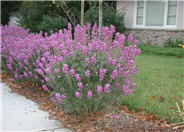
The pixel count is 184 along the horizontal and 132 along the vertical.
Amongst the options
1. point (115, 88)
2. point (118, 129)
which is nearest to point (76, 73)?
point (115, 88)

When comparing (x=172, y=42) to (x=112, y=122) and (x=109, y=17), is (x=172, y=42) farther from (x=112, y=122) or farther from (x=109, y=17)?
(x=112, y=122)

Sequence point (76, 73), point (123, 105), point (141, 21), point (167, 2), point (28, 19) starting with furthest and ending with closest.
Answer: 1. point (28, 19)
2. point (141, 21)
3. point (167, 2)
4. point (123, 105)
5. point (76, 73)

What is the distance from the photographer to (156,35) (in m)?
12.5

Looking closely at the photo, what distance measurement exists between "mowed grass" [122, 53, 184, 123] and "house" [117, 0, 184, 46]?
3.87 metres

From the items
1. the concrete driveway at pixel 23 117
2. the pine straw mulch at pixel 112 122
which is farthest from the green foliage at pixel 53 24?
the pine straw mulch at pixel 112 122

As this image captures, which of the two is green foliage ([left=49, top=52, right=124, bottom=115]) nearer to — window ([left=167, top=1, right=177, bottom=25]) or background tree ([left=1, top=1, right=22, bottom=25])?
window ([left=167, top=1, right=177, bottom=25])

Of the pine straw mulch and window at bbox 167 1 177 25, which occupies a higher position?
window at bbox 167 1 177 25

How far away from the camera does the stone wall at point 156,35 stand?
455 inches

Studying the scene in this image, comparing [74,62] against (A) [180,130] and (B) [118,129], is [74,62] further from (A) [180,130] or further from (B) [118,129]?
(A) [180,130]

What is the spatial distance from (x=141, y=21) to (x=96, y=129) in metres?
10.9

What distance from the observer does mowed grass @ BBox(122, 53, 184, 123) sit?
4.07 metres

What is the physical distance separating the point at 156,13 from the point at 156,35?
1172 millimetres

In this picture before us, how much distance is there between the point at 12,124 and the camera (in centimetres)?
368

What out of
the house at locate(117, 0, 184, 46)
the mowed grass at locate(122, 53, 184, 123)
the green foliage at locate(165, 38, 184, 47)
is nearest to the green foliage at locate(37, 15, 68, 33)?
the house at locate(117, 0, 184, 46)
